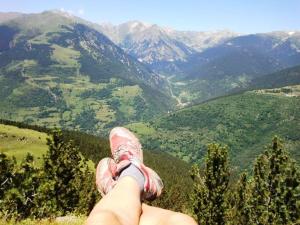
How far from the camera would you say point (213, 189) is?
214ft

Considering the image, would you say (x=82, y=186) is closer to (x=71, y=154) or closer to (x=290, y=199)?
(x=71, y=154)

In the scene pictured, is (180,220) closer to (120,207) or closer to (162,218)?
(162,218)

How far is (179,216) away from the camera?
7.19m

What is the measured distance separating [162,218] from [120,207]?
93 centimetres

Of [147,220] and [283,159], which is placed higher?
[147,220]

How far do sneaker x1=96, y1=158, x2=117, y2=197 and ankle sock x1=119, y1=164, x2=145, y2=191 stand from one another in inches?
22.7

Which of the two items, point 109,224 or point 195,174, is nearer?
point 109,224

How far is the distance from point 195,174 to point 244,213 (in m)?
15.7

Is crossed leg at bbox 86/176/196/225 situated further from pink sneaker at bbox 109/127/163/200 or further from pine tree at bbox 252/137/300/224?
pine tree at bbox 252/137/300/224

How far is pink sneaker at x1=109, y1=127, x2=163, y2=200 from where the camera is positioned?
941 cm

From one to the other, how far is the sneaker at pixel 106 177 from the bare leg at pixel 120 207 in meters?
1.81

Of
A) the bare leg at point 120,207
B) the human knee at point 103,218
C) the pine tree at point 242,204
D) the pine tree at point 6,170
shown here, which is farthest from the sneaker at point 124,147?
the pine tree at point 242,204

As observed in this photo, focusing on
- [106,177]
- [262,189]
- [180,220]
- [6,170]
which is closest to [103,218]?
[180,220]

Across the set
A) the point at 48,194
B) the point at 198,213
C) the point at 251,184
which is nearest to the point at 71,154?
the point at 48,194
